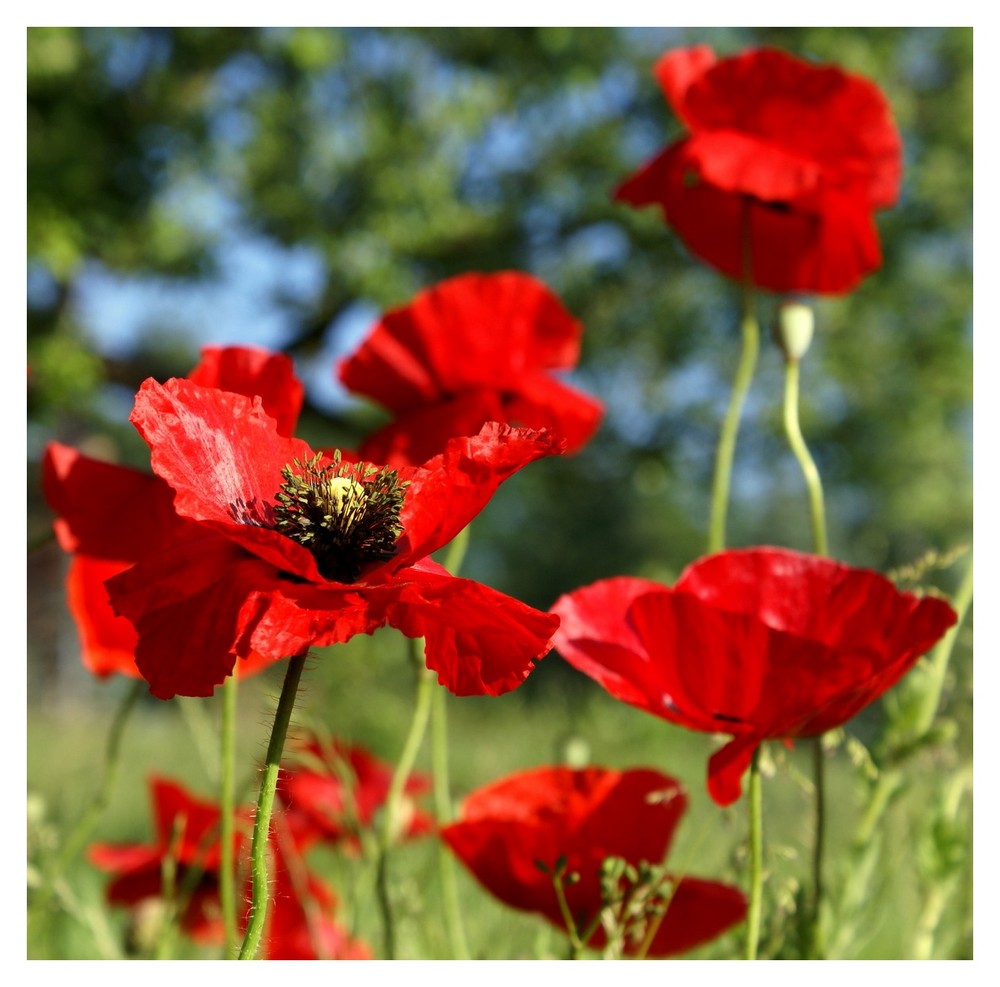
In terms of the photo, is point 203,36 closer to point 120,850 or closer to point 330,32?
point 330,32

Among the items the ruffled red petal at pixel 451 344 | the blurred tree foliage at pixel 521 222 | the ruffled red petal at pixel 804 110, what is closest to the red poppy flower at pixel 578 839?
the ruffled red petal at pixel 451 344

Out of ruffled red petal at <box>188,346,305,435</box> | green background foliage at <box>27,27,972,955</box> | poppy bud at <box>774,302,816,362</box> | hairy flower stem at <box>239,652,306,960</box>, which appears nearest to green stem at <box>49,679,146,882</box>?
ruffled red petal at <box>188,346,305,435</box>

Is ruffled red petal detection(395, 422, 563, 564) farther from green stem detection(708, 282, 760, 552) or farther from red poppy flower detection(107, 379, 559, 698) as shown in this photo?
green stem detection(708, 282, 760, 552)

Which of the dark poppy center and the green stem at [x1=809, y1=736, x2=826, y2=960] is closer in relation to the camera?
the dark poppy center

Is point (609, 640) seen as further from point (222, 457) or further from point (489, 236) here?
point (489, 236)

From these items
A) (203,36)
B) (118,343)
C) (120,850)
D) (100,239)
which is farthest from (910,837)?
(118,343)

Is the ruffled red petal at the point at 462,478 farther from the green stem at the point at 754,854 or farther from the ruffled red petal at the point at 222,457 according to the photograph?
the green stem at the point at 754,854
